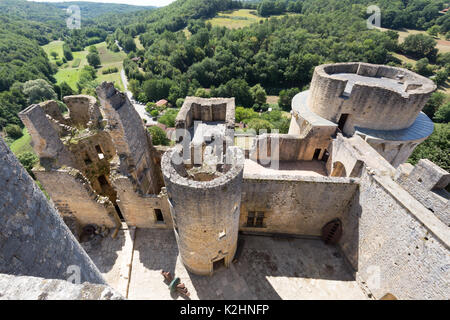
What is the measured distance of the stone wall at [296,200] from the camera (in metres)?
11.9

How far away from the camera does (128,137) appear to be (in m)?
11.5

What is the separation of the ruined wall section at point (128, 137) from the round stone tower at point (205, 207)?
3099mm

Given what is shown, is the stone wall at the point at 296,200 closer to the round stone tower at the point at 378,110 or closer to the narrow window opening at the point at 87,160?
the round stone tower at the point at 378,110

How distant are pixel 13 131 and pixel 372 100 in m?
71.9

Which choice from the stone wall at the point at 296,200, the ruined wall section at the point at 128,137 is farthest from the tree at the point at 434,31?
the ruined wall section at the point at 128,137

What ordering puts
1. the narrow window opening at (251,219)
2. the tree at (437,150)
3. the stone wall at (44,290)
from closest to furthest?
the stone wall at (44,290) → the narrow window opening at (251,219) → the tree at (437,150)

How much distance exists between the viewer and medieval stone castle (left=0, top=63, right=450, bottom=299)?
4113 millimetres

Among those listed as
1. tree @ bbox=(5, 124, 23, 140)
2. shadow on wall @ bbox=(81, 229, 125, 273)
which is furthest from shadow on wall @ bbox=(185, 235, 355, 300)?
tree @ bbox=(5, 124, 23, 140)

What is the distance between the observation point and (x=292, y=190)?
480 inches

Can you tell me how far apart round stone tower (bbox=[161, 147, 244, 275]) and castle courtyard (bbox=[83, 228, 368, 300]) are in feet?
3.25

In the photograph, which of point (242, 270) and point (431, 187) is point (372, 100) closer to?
point (431, 187)
